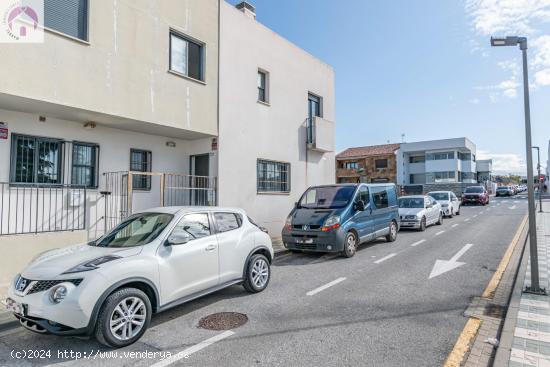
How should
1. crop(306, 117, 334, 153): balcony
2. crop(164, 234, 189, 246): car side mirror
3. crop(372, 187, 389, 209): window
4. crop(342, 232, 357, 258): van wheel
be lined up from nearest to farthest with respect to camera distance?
crop(164, 234, 189, 246): car side mirror, crop(342, 232, 357, 258): van wheel, crop(372, 187, 389, 209): window, crop(306, 117, 334, 153): balcony

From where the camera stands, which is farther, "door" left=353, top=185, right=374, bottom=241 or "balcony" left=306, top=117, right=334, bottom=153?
"balcony" left=306, top=117, right=334, bottom=153

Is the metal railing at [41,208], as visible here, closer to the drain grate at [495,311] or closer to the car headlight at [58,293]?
the car headlight at [58,293]

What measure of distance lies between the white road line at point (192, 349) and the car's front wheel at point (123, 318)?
0.66 metres

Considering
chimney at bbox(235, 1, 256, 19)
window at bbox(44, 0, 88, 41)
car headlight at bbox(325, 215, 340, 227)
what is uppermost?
chimney at bbox(235, 1, 256, 19)

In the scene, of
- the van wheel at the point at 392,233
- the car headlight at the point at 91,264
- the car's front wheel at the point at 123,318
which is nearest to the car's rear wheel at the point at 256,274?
the car's front wheel at the point at 123,318

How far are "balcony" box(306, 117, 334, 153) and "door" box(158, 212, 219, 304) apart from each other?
9.98 meters

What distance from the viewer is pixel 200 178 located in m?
11.2

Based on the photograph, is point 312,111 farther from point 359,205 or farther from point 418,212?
→ point 359,205

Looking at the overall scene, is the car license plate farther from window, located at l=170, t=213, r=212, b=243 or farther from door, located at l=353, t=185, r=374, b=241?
door, located at l=353, t=185, r=374, b=241

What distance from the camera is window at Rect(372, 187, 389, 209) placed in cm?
1106

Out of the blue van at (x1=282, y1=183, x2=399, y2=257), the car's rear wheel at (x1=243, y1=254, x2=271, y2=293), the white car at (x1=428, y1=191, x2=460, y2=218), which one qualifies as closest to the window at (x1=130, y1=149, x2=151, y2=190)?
the blue van at (x1=282, y1=183, x2=399, y2=257)

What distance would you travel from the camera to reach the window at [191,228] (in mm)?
5004

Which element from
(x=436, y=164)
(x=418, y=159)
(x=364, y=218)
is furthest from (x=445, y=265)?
(x=418, y=159)

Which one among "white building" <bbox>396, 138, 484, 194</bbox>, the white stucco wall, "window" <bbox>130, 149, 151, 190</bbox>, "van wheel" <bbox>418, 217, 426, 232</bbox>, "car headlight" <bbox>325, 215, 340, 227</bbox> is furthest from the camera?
"white building" <bbox>396, 138, 484, 194</bbox>
